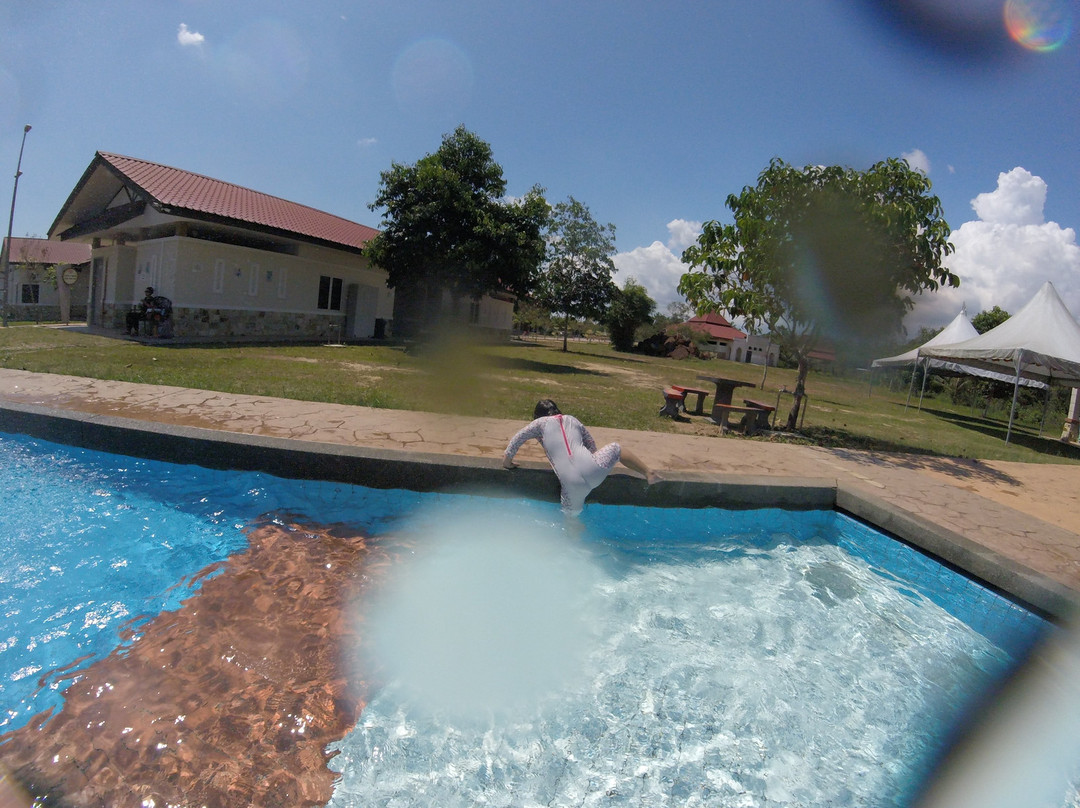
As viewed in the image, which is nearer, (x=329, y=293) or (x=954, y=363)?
(x=954, y=363)

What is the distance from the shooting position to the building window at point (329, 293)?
1873cm

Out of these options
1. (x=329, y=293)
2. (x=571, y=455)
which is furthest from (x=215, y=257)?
(x=571, y=455)

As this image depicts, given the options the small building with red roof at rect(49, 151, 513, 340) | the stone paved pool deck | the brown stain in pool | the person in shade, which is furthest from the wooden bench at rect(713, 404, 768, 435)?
the small building with red roof at rect(49, 151, 513, 340)

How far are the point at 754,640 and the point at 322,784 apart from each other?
8.90ft

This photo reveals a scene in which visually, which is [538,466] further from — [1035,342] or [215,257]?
[215,257]

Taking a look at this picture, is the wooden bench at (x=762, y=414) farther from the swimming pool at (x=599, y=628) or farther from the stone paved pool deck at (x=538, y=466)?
the swimming pool at (x=599, y=628)

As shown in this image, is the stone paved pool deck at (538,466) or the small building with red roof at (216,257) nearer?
the stone paved pool deck at (538,466)

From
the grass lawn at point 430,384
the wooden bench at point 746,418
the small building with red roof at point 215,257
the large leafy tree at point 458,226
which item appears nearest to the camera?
the grass lawn at point 430,384

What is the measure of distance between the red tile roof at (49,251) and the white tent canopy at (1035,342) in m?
40.2

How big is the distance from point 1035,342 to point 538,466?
12439 mm

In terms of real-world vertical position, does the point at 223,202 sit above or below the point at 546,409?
above

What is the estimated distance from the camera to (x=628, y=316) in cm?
3934

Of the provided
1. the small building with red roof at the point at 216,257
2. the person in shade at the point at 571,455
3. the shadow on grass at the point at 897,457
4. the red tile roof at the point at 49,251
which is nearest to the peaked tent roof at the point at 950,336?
the shadow on grass at the point at 897,457

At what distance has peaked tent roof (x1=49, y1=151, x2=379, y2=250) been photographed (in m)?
13.6
